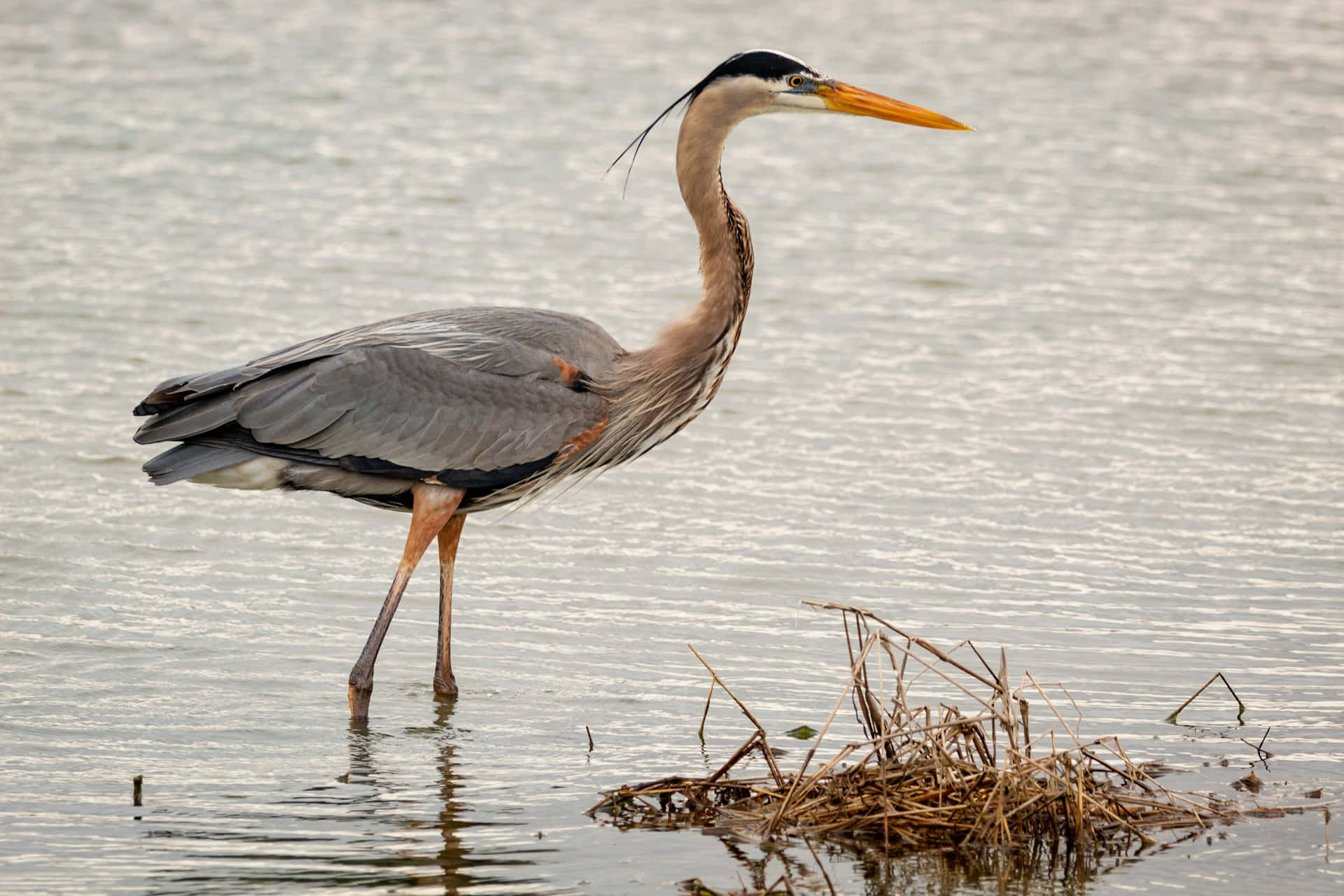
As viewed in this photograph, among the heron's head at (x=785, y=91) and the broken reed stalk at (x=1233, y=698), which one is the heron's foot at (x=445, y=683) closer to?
the heron's head at (x=785, y=91)

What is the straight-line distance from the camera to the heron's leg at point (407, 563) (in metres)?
6.66

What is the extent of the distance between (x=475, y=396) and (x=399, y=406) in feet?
0.99

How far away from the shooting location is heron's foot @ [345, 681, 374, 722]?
666 centimetres

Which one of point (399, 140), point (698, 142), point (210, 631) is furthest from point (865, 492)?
point (399, 140)

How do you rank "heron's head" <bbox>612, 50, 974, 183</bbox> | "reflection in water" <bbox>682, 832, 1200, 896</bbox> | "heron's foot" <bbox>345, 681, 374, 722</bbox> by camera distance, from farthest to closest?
"heron's head" <bbox>612, 50, 974, 183</bbox>
"heron's foot" <bbox>345, 681, 374, 722</bbox>
"reflection in water" <bbox>682, 832, 1200, 896</bbox>

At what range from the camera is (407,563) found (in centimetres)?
679

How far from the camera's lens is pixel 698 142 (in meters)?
7.14

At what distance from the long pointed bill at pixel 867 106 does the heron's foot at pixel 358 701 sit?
293cm

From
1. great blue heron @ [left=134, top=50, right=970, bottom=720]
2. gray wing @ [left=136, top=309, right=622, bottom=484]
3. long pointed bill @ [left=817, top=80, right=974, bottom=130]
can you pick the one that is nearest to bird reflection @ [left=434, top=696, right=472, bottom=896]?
great blue heron @ [left=134, top=50, right=970, bottom=720]

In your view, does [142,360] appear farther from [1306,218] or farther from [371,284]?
[1306,218]

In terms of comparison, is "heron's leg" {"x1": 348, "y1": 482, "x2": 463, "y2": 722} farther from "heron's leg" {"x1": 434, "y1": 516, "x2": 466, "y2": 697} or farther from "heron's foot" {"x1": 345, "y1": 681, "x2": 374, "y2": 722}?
"heron's leg" {"x1": 434, "y1": 516, "x2": 466, "y2": 697}

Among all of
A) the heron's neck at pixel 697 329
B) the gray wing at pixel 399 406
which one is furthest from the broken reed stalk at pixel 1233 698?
the gray wing at pixel 399 406

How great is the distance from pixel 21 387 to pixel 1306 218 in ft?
36.9

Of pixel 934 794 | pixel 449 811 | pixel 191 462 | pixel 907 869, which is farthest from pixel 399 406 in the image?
pixel 907 869
